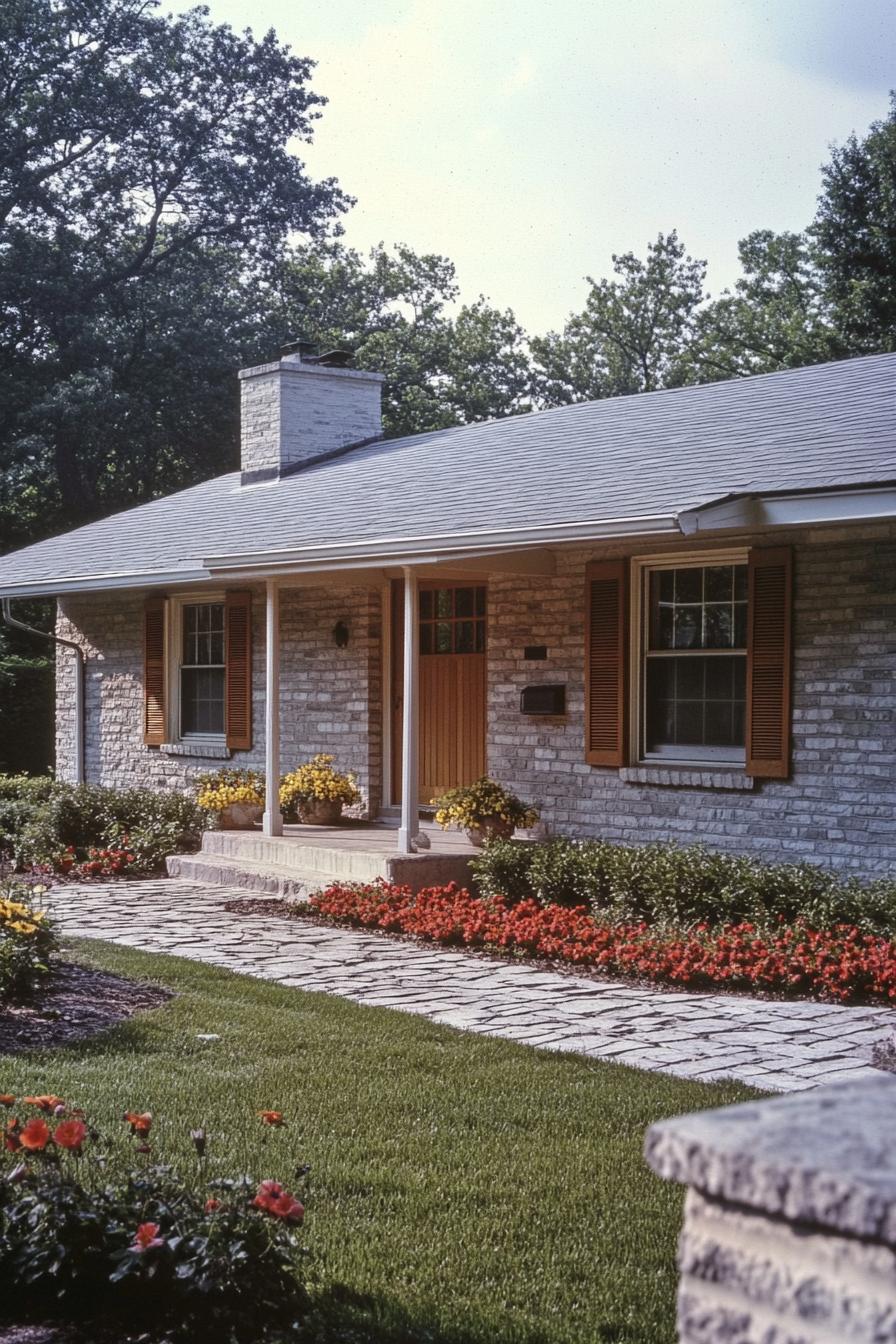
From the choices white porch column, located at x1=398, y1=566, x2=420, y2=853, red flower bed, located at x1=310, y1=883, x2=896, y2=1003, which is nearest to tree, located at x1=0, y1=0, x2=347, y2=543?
white porch column, located at x1=398, y1=566, x2=420, y2=853

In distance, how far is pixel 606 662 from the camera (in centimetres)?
1173

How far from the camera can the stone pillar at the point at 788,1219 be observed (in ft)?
4.03

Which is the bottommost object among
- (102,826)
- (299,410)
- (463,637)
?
(102,826)

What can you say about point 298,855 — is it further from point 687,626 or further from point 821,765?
point 821,765

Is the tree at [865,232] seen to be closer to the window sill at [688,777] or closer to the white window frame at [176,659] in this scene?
the white window frame at [176,659]

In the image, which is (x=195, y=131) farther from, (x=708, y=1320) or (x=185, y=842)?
(x=708, y=1320)

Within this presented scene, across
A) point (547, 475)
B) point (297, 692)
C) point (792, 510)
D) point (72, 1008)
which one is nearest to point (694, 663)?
point (792, 510)

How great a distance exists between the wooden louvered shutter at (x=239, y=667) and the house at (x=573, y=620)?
3 centimetres

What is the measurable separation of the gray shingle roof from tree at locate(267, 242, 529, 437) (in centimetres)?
1434

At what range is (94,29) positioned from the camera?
98.7 ft

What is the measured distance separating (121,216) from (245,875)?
2248 cm

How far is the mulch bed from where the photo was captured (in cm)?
661

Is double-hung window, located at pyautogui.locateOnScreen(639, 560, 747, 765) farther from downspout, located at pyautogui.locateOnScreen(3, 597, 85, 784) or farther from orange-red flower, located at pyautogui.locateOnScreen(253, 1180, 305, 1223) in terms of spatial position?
downspout, located at pyautogui.locateOnScreen(3, 597, 85, 784)

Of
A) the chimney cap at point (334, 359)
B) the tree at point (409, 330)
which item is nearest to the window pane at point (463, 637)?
the chimney cap at point (334, 359)
